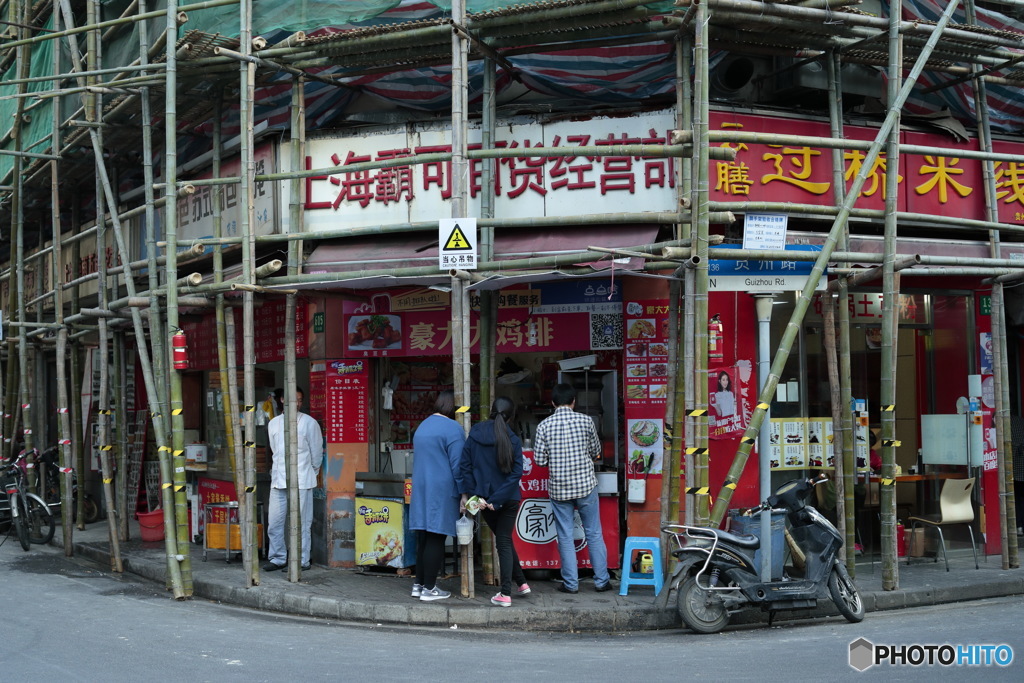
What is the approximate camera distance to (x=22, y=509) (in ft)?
40.5

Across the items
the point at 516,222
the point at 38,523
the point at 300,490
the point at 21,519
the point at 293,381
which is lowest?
the point at 38,523

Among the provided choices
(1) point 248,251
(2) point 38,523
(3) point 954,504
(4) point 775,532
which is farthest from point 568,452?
(2) point 38,523

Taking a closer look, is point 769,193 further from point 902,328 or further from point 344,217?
point 344,217

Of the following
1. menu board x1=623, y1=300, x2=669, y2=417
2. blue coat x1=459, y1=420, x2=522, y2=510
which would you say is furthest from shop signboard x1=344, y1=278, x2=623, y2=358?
blue coat x1=459, y1=420, x2=522, y2=510

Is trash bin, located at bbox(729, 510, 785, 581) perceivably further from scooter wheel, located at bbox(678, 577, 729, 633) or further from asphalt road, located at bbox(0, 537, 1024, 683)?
scooter wheel, located at bbox(678, 577, 729, 633)

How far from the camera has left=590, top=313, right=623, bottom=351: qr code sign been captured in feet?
30.8

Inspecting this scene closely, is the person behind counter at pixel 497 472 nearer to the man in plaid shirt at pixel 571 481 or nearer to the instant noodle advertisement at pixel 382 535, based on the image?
the man in plaid shirt at pixel 571 481

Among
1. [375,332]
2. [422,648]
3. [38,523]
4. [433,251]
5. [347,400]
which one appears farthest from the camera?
[38,523]

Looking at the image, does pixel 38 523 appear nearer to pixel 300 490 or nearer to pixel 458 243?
pixel 300 490

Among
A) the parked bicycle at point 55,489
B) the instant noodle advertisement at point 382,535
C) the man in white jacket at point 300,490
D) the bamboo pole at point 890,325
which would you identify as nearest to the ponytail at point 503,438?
the instant noodle advertisement at point 382,535

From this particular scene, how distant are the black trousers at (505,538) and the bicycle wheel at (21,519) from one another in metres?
6.98

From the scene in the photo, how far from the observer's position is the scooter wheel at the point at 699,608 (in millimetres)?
7438

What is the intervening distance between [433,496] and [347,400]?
221cm

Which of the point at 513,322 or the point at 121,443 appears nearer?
the point at 513,322
